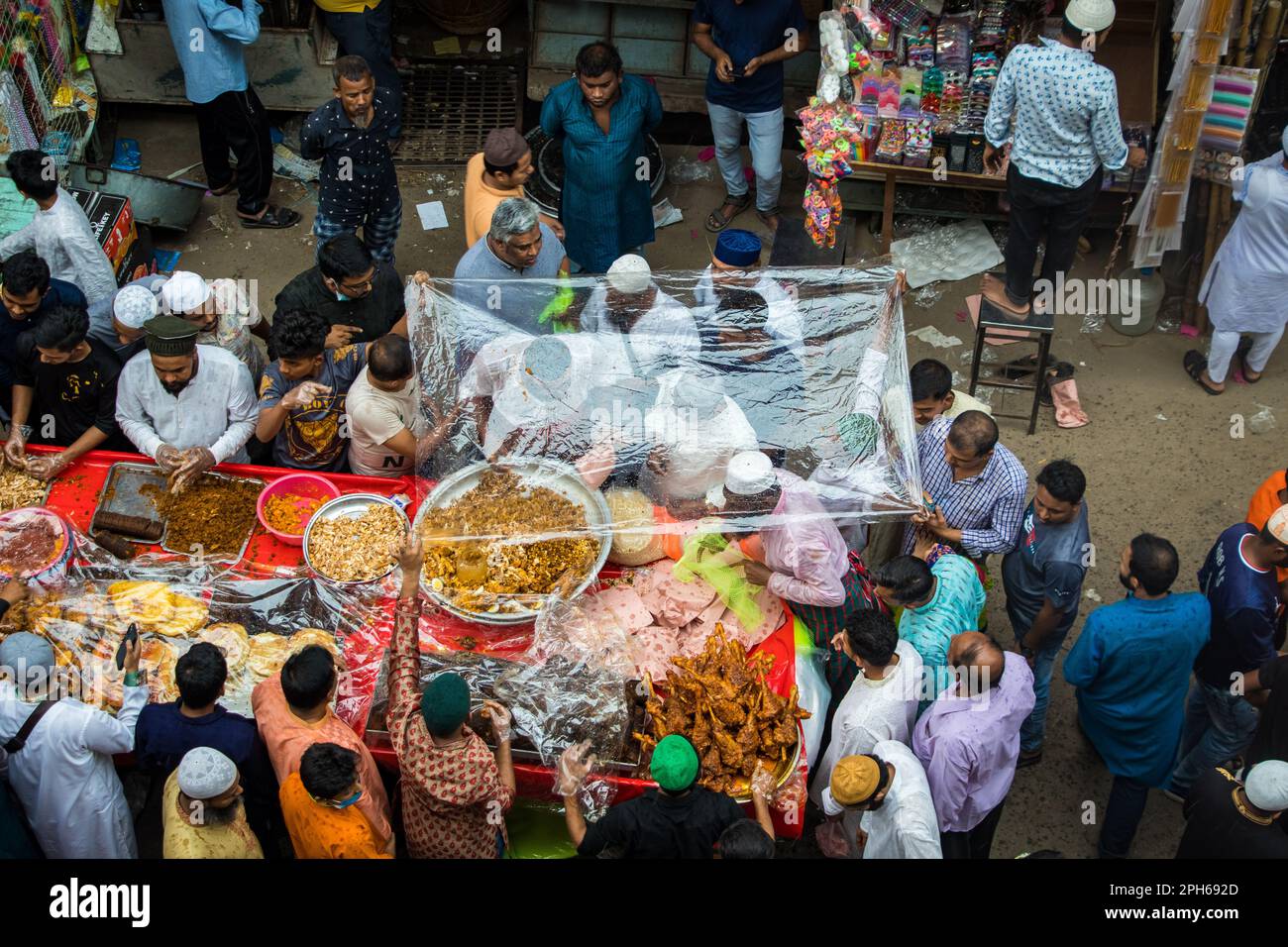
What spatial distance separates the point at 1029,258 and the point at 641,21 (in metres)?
3.02

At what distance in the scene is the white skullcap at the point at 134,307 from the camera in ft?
16.8

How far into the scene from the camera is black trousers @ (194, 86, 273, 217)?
717cm

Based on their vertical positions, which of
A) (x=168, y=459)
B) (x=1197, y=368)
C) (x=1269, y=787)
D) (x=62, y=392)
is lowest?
(x=1269, y=787)

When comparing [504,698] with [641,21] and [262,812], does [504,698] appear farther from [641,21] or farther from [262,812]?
[641,21]

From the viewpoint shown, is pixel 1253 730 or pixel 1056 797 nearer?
pixel 1253 730

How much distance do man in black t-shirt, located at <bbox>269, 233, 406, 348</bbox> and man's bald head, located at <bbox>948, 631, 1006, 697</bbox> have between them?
2.76 metres

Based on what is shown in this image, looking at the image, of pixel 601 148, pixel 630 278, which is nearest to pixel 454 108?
pixel 601 148

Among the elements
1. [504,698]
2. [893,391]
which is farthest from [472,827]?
[893,391]

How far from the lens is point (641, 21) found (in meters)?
7.75

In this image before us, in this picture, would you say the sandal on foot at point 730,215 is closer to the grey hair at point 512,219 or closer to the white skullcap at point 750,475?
the grey hair at point 512,219

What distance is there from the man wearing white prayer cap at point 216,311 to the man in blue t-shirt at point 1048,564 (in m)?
3.23

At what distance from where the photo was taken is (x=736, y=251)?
17.6 ft

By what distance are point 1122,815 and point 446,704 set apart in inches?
109

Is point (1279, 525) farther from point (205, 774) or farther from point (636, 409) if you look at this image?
point (205, 774)
